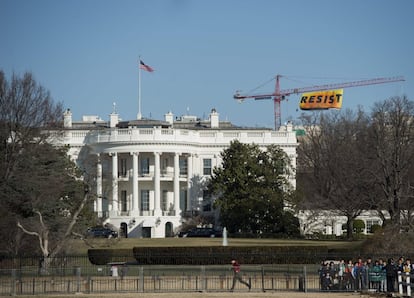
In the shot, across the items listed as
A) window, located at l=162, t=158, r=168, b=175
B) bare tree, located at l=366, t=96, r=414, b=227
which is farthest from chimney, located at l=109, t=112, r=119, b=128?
bare tree, located at l=366, t=96, r=414, b=227

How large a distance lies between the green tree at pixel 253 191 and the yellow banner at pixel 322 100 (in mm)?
76072

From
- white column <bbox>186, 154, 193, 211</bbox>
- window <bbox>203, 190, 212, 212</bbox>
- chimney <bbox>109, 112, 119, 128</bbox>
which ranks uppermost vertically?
chimney <bbox>109, 112, 119, 128</bbox>

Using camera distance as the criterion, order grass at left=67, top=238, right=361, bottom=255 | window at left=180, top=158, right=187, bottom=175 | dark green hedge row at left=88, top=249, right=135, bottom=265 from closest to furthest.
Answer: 1. dark green hedge row at left=88, top=249, right=135, bottom=265
2. grass at left=67, top=238, right=361, bottom=255
3. window at left=180, top=158, right=187, bottom=175

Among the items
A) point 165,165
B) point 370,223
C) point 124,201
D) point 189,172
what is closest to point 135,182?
point 124,201

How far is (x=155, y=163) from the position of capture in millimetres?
99438

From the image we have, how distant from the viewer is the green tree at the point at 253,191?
88.5 metres

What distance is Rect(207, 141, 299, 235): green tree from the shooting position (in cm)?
8850

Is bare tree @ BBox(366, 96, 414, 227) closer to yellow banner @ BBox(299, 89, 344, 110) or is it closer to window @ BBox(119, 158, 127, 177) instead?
window @ BBox(119, 158, 127, 177)

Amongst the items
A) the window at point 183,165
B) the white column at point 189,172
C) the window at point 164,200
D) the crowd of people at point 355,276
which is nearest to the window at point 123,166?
the window at point 164,200

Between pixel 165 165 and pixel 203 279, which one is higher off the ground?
pixel 165 165

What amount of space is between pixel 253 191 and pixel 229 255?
3140 cm

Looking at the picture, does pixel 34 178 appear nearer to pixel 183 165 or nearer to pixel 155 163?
pixel 155 163

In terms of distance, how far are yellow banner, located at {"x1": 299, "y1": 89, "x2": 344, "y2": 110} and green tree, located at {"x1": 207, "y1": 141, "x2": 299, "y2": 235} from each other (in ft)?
250

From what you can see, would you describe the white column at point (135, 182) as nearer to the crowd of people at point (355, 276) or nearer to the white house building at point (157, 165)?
the white house building at point (157, 165)
